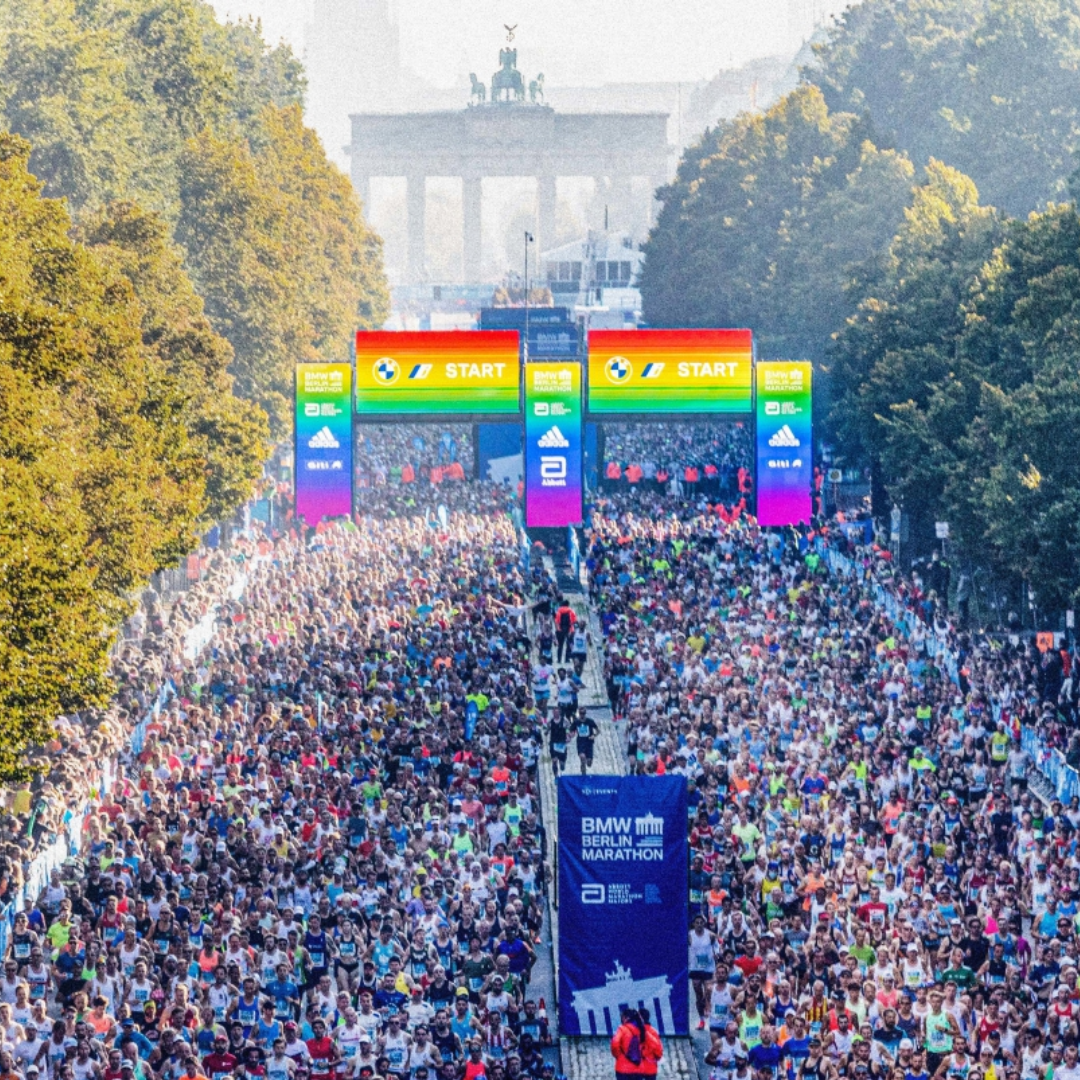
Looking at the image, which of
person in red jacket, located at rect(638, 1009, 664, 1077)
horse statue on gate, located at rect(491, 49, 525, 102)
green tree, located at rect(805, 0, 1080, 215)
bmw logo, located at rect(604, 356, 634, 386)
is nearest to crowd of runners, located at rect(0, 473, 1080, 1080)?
person in red jacket, located at rect(638, 1009, 664, 1077)

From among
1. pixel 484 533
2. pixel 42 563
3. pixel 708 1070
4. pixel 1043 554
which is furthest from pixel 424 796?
pixel 484 533

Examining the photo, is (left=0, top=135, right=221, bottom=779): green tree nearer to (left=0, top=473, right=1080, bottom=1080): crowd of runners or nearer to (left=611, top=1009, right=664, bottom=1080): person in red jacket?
(left=0, top=473, right=1080, bottom=1080): crowd of runners

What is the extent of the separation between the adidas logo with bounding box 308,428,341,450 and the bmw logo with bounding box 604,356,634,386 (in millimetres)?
5722

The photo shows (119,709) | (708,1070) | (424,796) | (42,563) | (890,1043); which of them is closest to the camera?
(890,1043)

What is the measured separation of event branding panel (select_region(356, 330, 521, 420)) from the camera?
52.0 meters

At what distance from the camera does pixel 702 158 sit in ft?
420

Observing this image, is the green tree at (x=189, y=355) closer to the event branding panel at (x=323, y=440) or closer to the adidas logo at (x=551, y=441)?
the event branding panel at (x=323, y=440)

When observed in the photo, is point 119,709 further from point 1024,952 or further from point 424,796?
point 1024,952

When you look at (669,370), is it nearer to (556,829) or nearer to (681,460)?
(556,829)

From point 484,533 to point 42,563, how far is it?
1174 inches

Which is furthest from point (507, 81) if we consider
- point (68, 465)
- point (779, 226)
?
point (68, 465)

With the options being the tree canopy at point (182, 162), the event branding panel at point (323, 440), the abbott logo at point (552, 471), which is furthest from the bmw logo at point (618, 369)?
the tree canopy at point (182, 162)

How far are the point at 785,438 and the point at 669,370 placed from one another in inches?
111

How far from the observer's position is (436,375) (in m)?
52.2
